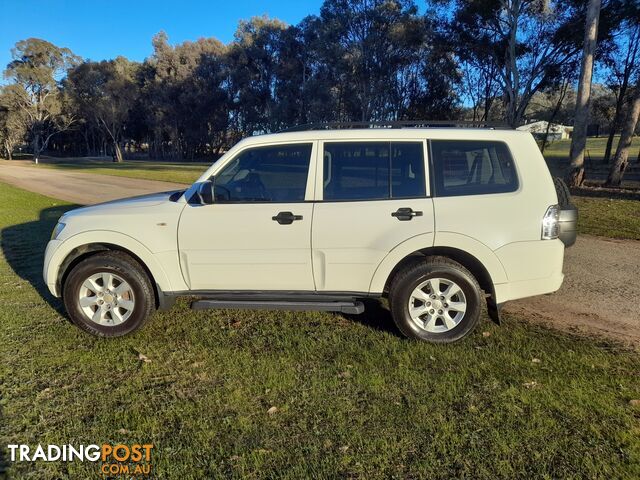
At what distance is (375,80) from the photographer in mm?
35156

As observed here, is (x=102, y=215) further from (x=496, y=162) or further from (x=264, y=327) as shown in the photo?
(x=496, y=162)

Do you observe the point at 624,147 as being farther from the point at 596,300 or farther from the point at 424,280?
the point at 424,280

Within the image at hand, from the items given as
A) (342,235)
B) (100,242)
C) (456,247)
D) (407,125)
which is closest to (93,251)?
(100,242)

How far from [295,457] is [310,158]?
252 cm

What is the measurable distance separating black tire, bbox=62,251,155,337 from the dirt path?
A: 3828 mm

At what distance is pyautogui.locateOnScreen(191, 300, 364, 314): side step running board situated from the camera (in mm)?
4113

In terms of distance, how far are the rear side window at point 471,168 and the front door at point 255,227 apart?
3.87 feet

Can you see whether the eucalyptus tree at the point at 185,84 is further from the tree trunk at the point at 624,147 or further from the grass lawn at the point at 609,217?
the grass lawn at the point at 609,217

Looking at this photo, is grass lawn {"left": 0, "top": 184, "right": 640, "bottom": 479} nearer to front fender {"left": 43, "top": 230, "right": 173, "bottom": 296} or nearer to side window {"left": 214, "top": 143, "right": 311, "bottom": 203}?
front fender {"left": 43, "top": 230, "right": 173, "bottom": 296}

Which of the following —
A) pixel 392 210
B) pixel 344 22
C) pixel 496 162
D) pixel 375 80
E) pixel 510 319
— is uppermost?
pixel 344 22

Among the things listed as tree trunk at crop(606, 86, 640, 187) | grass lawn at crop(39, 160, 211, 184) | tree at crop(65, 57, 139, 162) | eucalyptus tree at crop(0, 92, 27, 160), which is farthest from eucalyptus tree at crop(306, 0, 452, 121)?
eucalyptus tree at crop(0, 92, 27, 160)

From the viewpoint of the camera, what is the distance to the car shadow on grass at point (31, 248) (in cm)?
582

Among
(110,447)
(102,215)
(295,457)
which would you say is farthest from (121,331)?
(295,457)

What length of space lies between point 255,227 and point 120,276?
1.37 meters
